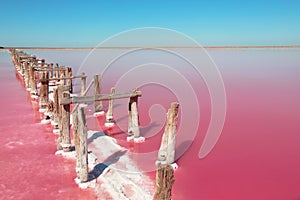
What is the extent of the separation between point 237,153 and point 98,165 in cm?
506

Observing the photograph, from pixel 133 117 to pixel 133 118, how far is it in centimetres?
4

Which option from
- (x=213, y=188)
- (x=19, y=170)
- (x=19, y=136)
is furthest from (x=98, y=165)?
(x=19, y=136)

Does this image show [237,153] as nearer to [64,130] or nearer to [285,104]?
[64,130]

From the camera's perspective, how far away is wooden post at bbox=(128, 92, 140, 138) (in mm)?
9945

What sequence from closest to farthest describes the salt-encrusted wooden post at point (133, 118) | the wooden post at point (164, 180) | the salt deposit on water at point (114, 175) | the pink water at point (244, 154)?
1. the wooden post at point (164, 180)
2. the salt deposit on water at point (114, 175)
3. the pink water at point (244, 154)
4. the salt-encrusted wooden post at point (133, 118)

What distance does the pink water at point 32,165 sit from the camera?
701cm

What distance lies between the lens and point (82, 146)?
23.2 ft

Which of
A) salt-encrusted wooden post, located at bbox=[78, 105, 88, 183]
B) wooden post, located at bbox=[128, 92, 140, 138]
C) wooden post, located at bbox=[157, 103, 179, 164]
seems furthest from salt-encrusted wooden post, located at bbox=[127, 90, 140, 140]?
salt-encrusted wooden post, located at bbox=[78, 105, 88, 183]

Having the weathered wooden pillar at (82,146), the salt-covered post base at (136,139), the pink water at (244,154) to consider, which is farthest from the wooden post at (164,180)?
the salt-covered post base at (136,139)

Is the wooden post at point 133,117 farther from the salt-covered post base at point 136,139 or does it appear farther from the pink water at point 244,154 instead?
the pink water at point 244,154

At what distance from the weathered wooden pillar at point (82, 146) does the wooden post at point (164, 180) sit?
132 inches

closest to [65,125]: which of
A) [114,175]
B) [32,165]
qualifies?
[32,165]

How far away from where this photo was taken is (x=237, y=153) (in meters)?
9.93

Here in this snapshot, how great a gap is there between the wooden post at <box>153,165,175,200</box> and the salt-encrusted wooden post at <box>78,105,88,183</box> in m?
3.36
